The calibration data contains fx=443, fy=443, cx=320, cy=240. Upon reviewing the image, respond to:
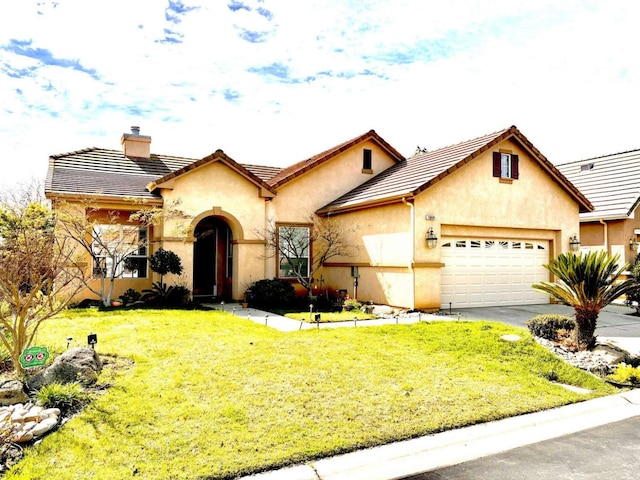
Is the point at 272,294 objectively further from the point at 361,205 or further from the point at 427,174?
the point at 427,174

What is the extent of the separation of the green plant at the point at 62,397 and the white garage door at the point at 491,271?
11.3m

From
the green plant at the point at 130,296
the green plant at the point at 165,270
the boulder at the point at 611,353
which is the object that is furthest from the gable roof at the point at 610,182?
the green plant at the point at 130,296

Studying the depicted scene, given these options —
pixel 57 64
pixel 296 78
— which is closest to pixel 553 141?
pixel 296 78

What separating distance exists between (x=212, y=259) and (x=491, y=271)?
35.7ft

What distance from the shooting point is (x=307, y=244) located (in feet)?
58.0

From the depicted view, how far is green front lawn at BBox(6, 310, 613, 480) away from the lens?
15.5ft

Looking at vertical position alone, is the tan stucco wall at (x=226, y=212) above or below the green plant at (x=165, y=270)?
above

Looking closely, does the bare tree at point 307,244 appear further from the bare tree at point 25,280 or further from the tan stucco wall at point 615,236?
the tan stucco wall at point 615,236

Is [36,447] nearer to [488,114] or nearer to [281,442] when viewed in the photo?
[281,442]

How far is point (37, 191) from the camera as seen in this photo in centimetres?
1556

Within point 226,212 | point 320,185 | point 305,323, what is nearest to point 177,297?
point 226,212

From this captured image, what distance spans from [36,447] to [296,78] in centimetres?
1242

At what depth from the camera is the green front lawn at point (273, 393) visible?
471 centimetres

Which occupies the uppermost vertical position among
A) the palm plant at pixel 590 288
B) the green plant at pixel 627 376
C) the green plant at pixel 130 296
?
the palm plant at pixel 590 288
